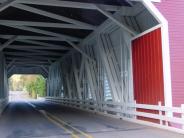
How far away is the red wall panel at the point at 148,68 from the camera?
13039 mm

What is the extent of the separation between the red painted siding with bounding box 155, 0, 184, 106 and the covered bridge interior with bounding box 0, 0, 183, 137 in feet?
1.67

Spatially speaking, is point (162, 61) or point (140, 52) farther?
point (140, 52)

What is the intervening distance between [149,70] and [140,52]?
3.80 feet

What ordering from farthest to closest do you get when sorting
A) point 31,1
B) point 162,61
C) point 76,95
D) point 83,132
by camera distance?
point 76,95 → point 31,1 → point 162,61 → point 83,132

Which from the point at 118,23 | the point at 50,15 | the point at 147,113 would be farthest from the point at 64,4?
the point at 147,113

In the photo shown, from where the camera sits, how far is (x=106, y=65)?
18.5 metres

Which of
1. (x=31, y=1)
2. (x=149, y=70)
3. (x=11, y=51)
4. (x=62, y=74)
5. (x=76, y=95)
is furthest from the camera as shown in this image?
(x=62, y=74)

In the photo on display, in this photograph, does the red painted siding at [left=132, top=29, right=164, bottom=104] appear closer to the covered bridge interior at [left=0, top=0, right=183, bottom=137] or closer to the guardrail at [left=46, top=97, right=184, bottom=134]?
the covered bridge interior at [left=0, top=0, right=183, bottom=137]

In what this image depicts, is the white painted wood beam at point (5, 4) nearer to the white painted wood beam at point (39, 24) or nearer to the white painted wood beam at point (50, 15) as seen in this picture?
the white painted wood beam at point (50, 15)

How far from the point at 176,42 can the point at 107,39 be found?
6.57 meters

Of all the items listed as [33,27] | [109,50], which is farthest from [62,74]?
[109,50]

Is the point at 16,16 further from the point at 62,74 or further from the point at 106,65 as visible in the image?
the point at 62,74

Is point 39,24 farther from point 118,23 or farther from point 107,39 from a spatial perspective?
point 118,23

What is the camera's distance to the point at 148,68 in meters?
13.9
